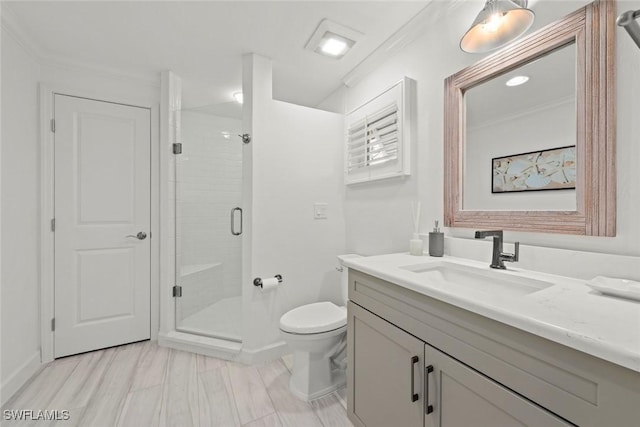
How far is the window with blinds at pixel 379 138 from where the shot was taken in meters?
1.77

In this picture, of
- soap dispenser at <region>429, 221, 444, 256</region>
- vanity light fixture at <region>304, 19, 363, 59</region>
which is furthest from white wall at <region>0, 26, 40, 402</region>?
soap dispenser at <region>429, 221, 444, 256</region>

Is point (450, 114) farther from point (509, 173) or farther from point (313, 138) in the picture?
point (313, 138)

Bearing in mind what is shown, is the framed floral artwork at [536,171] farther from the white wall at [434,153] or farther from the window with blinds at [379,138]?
the window with blinds at [379,138]

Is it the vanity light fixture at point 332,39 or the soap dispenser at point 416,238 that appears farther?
the vanity light fixture at point 332,39

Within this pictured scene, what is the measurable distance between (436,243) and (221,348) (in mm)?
1786

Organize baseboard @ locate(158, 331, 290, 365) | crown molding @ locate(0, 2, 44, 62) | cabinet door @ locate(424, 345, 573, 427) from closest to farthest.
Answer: cabinet door @ locate(424, 345, 573, 427)
crown molding @ locate(0, 2, 44, 62)
baseboard @ locate(158, 331, 290, 365)

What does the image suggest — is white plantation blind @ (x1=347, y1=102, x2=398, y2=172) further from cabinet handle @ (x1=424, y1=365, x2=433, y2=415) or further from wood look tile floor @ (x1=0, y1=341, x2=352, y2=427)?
wood look tile floor @ (x1=0, y1=341, x2=352, y2=427)

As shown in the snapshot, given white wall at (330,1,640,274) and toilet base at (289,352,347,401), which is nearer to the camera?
white wall at (330,1,640,274)

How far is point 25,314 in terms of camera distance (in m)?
1.87

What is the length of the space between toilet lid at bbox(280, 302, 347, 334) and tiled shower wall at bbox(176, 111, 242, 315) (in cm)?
85

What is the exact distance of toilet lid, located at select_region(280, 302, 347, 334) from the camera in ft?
5.36

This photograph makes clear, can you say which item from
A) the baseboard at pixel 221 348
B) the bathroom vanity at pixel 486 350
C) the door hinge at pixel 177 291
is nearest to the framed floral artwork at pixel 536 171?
the bathroom vanity at pixel 486 350

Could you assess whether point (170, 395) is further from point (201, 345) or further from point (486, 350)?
point (486, 350)

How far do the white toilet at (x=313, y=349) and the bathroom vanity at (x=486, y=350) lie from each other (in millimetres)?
338
